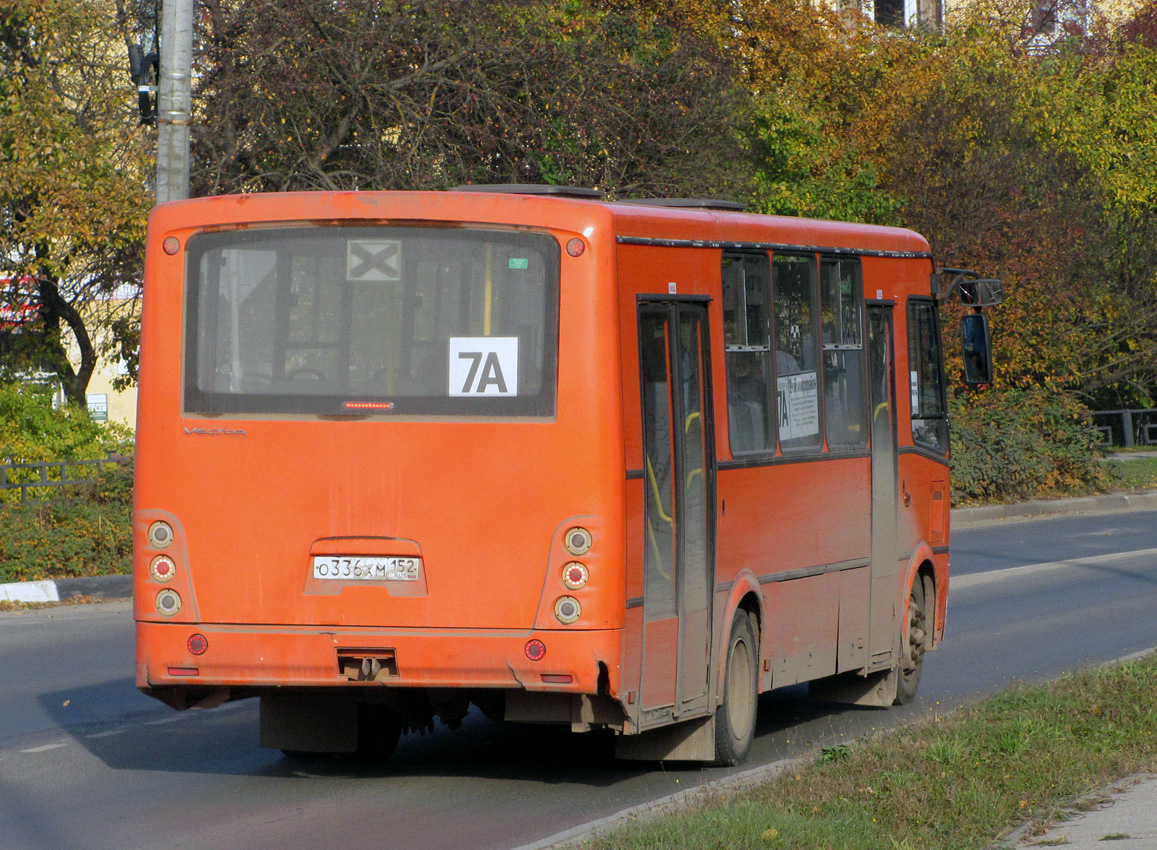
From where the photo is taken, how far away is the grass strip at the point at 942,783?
6.48m

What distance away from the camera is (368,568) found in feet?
26.1

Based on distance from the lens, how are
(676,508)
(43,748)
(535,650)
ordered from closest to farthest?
(535,650) → (676,508) → (43,748)

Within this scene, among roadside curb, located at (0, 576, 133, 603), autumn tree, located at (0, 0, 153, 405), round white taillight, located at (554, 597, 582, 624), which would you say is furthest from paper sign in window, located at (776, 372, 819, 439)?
autumn tree, located at (0, 0, 153, 405)

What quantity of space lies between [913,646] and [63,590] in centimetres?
911

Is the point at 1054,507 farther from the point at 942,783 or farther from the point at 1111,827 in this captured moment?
the point at 1111,827

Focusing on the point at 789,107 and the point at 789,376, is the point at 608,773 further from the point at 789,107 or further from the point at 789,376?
the point at 789,107

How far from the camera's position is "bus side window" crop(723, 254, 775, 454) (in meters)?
9.12

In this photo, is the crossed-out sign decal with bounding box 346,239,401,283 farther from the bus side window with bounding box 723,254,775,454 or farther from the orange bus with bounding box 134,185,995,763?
the bus side window with bounding box 723,254,775,454

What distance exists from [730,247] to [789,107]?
917 inches

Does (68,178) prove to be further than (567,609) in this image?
Yes

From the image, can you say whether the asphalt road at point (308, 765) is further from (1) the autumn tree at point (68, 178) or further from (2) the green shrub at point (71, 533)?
(1) the autumn tree at point (68, 178)

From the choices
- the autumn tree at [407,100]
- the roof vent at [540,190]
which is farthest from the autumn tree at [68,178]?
the roof vent at [540,190]

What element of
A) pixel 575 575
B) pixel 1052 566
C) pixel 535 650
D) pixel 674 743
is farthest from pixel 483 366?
pixel 1052 566

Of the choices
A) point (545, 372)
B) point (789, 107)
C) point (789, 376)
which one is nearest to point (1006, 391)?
point (789, 107)
